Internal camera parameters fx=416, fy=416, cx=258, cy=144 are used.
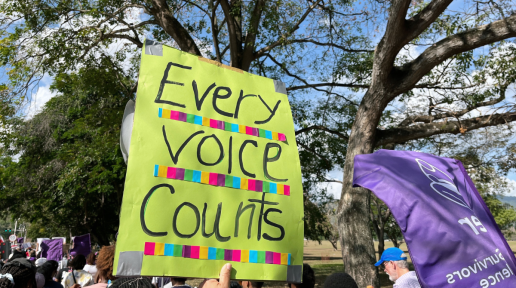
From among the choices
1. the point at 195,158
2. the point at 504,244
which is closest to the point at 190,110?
the point at 195,158

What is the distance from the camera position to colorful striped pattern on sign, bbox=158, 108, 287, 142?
8.69 ft

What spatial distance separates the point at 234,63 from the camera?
10.1 metres

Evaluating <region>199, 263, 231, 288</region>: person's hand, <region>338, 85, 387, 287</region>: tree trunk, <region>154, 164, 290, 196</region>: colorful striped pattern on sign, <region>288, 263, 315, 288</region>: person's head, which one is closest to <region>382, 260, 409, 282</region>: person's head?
<region>288, 263, 315, 288</region>: person's head

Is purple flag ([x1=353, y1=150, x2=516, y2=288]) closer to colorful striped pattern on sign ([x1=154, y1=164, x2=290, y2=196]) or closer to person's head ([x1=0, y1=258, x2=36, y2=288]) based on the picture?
colorful striped pattern on sign ([x1=154, y1=164, x2=290, y2=196])

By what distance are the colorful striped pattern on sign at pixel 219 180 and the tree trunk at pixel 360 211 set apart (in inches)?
163

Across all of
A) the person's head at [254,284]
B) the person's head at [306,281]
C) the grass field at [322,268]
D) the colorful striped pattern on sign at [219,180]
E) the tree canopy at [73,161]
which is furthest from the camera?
the grass field at [322,268]

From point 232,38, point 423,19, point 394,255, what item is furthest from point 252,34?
point 394,255

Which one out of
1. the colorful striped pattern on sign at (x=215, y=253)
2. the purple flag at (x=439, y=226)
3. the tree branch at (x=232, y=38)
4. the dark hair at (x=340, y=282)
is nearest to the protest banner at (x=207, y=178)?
the colorful striped pattern on sign at (x=215, y=253)

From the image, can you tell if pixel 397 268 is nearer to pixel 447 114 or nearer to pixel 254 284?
pixel 254 284

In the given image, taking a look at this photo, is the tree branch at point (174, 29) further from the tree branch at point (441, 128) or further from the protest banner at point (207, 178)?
the protest banner at point (207, 178)

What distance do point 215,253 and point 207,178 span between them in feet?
1.51

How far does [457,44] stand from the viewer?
6.77 meters

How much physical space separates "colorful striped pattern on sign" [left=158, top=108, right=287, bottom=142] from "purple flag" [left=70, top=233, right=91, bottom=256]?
12500mm

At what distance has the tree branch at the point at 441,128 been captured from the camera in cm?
791
